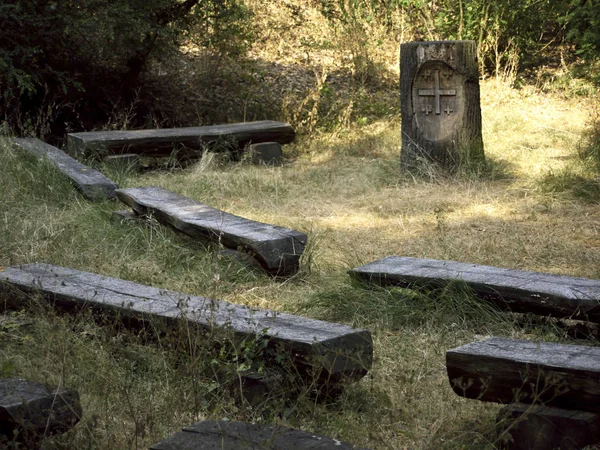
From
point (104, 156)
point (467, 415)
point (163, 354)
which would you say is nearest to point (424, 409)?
point (467, 415)

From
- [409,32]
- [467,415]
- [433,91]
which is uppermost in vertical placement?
[409,32]

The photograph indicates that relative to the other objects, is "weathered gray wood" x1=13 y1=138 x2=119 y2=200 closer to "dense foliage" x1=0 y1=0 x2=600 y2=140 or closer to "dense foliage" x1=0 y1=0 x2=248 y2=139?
"dense foliage" x1=0 y1=0 x2=600 y2=140

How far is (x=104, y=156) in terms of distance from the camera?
876 centimetres

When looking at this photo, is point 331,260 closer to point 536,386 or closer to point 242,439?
point 536,386

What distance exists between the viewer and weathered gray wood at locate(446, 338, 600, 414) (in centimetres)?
294

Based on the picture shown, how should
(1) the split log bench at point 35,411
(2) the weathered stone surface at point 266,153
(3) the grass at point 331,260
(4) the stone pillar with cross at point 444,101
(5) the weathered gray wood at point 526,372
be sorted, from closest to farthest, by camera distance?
(1) the split log bench at point 35,411 < (5) the weathered gray wood at point 526,372 < (3) the grass at point 331,260 < (4) the stone pillar with cross at point 444,101 < (2) the weathered stone surface at point 266,153

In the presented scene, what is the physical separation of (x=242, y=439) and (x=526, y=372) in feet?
3.48

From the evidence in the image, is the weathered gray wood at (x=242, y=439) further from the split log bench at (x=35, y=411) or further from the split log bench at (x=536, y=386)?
the split log bench at (x=536, y=386)

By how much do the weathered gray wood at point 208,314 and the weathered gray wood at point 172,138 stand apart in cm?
416

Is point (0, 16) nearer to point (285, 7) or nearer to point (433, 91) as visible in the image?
point (433, 91)

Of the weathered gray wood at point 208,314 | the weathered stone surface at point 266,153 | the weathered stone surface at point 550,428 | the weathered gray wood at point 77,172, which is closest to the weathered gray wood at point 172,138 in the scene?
the weathered stone surface at point 266,153

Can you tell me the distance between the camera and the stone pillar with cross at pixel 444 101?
8.02 metres

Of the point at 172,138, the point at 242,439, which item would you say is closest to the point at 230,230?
the point at 242,439

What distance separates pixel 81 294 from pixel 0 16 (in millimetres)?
6194
